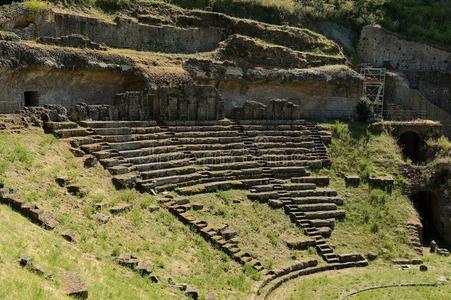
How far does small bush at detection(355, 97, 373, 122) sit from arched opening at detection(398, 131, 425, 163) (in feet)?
6.35

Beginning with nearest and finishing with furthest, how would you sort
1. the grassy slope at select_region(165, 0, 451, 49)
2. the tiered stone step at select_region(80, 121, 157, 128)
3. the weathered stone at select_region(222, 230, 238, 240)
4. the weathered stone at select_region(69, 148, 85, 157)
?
the weathered stone at select_region(222, 230, 238, 240), the weathered stone at select_region(69, 148, 85, 157), the tiered stone step at select_region(80, 121, 157, 128), the grassy slope at select_region(165, 0, 451, 49)

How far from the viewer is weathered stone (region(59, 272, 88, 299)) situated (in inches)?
400

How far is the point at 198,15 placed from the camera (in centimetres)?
3253

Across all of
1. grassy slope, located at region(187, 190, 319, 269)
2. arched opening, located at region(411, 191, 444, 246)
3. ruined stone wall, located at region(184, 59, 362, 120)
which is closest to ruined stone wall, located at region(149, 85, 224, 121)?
ruined stone wall, located at region(184, 59, 362, 120)

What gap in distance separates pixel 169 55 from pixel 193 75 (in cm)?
164

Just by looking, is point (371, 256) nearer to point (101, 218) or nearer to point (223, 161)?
point (223, 161)

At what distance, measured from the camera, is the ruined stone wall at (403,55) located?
36375 mm

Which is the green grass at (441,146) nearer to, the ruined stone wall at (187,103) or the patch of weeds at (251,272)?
the ruined stone wall at (187,103)

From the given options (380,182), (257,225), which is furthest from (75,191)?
(380,182)

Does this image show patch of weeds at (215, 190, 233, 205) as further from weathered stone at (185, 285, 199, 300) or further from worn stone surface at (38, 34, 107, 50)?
worn stone surface at (38, 34, 107, 50)

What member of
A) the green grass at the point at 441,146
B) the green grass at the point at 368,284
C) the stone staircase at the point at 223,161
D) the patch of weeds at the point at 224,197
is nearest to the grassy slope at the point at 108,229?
the stone staircase at the point at 223,161

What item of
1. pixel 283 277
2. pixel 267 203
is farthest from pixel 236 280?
pixel 267 203

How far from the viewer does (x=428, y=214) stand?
2528 centimetres

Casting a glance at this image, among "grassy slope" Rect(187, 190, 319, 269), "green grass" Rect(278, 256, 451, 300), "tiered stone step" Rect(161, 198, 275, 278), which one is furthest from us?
"grassy slope" Rect(187, 190, 319, 269)
